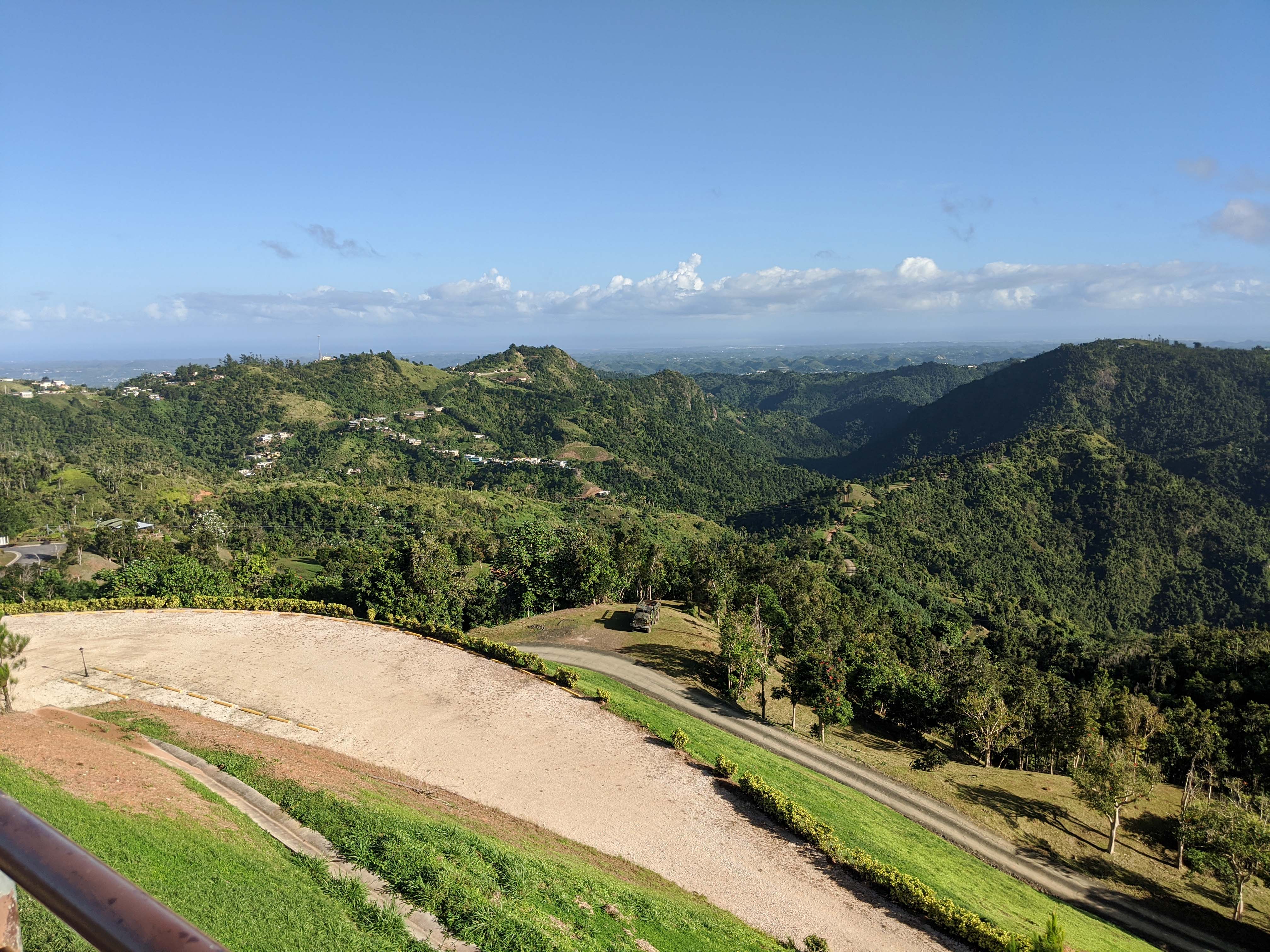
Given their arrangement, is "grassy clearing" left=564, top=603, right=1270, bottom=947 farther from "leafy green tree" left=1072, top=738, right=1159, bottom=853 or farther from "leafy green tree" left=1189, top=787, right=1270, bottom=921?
"leafy green tree" left=1072, top=738, right=1159, bottom=853

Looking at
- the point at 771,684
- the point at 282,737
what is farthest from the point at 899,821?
the point at 282,737

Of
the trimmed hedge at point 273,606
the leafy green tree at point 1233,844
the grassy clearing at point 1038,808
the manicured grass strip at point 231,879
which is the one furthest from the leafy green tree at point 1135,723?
the trimmed hedge at point 273,606

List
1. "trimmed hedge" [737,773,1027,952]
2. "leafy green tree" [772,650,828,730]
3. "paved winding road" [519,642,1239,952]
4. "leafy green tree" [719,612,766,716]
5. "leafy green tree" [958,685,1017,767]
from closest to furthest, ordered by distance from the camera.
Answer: "trimmed hedge" [737,773,1027,952] < "paved winding road" [519,642,1239,952] < "leafy green tree" [772,650,828,730] < "leafy green tree" [958,685,1017,767] < "leafy green tree" [719,612,766,716]

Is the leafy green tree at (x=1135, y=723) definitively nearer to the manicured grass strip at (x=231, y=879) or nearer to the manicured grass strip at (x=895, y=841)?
the manicured grass strip at (x=895, y=841)

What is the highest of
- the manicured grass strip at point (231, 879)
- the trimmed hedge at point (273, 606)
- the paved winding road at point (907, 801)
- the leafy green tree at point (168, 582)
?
the manicured grass strip at point (231, 879)

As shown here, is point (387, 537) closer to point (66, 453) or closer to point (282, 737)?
point (282, 737)

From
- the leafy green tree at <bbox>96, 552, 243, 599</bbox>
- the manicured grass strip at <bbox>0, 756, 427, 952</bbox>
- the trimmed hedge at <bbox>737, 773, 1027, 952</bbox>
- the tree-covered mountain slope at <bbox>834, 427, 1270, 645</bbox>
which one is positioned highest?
the manicured grass strip at <bbox>0, 756, 427, 952</bbox>

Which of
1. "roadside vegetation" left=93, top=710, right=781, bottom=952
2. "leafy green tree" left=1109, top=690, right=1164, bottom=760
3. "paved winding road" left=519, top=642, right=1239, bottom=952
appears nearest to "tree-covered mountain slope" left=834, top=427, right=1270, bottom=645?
"leafy green tree" left=1109, top=690, right=1164, bottom=760
